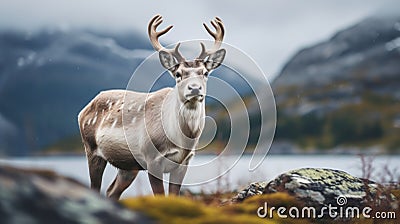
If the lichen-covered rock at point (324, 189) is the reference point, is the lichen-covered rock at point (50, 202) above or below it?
below

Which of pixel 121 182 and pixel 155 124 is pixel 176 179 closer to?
pixel 155 124

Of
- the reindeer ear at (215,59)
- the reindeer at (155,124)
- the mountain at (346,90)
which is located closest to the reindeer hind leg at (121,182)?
the reindeer at (155,124)

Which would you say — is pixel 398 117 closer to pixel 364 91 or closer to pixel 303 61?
pixel 364 91

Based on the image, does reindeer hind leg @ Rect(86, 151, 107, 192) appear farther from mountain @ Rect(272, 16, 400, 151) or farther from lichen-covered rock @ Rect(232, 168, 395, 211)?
mountain @ Rect(272, 16, 400, 151)

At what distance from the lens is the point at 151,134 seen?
10344 mm

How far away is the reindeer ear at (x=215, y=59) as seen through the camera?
1000cm

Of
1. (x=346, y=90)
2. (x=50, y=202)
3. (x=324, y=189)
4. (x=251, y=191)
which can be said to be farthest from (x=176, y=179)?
(x=346, y=90)

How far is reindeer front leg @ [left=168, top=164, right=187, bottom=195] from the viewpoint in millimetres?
10188

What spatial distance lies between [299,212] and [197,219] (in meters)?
4.27

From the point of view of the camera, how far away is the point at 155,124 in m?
10.4

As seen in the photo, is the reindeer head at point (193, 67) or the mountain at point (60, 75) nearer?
the reindeer head at point (193, 67)

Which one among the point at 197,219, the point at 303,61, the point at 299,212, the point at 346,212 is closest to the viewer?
the point at 197,219

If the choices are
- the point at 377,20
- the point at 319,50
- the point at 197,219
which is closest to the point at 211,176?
the point at 197,219

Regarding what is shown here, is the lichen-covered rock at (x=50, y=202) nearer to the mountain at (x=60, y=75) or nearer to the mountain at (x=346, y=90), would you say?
the mountain at (x=60, y=75)
